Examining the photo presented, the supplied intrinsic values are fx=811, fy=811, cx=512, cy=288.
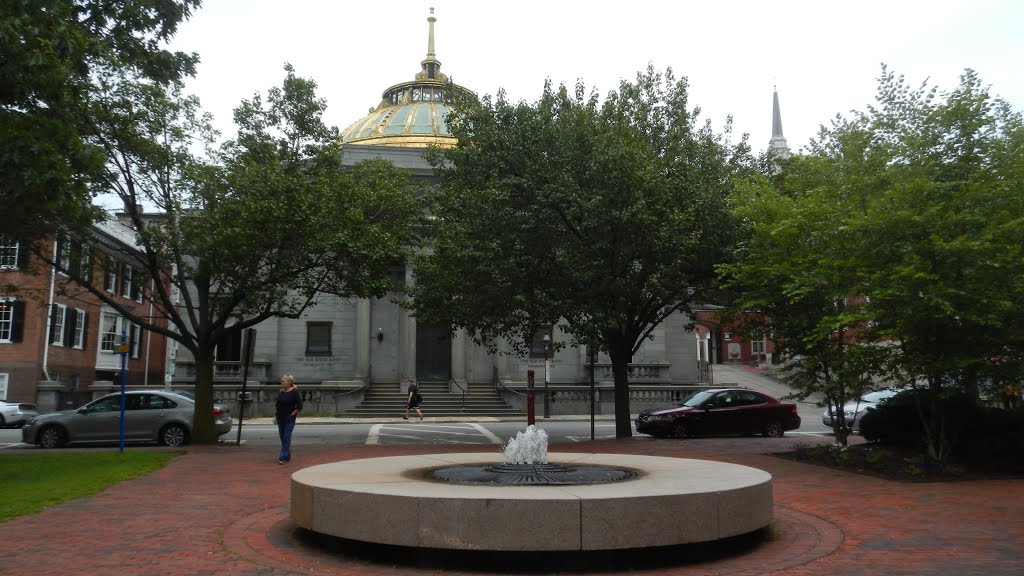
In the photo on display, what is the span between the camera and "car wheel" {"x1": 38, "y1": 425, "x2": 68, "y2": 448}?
20.3 meters

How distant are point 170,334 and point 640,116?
1335 cm

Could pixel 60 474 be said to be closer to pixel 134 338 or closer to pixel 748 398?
pixel 748 398

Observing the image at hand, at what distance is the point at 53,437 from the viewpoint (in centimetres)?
2036

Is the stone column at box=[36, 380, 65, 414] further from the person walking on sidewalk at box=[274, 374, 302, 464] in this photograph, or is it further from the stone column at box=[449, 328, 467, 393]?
the person walking on sidewalk at box=[274, 374, 302, 464]

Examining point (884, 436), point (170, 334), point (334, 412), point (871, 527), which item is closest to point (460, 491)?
point (871, 527)

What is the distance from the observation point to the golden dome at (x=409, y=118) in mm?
46906

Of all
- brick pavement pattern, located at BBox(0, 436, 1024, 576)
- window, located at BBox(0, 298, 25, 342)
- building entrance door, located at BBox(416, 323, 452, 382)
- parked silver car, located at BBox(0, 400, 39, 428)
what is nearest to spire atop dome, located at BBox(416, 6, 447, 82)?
building entrance door, located at BBox(416, 323, 452, 382)

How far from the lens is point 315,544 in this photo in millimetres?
8125

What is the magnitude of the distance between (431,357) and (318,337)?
219 inches

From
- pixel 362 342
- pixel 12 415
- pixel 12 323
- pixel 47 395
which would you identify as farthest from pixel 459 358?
pixel 12 323

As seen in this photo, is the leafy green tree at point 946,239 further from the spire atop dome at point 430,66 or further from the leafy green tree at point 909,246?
the spire atop dome at point 430,66

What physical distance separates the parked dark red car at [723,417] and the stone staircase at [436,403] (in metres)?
12.3

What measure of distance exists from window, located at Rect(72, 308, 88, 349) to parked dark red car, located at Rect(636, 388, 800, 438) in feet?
95.7

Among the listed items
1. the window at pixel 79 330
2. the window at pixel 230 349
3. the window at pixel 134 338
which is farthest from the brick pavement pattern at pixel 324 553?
the window at pixel 134 338
